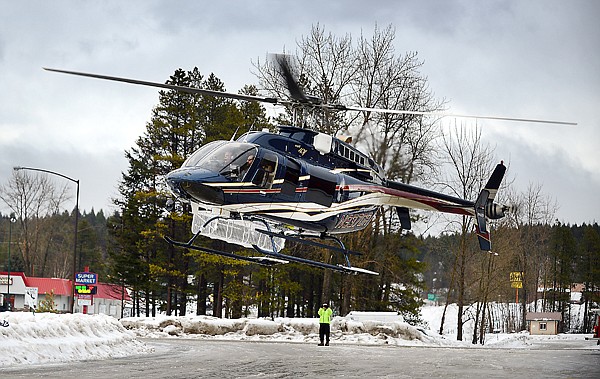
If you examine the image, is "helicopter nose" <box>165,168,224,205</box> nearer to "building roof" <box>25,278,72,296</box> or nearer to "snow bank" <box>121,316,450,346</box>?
"snow bank" <box>121,316,450,346</box>

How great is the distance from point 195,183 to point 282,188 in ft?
8.08


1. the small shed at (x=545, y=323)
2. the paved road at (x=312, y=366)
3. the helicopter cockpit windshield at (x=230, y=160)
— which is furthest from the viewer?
the small shed at (x=545, y=323)

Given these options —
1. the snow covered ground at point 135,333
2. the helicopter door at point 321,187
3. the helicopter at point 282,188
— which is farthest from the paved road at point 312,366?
the helicopter door at point 321,187

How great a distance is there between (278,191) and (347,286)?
3150 cm

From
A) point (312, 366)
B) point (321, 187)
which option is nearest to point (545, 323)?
point (321, 187)

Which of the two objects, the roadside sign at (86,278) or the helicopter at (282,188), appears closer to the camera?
the helicopter at (282,188)

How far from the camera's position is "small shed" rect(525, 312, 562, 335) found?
73688mm

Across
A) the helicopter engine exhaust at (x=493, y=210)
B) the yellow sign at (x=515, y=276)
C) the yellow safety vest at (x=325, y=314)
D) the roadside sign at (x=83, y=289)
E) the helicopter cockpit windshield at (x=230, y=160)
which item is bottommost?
→ the yellow safety vest at (x=325, y=314)

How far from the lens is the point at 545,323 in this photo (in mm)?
74438

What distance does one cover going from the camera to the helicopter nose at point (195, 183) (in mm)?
19016

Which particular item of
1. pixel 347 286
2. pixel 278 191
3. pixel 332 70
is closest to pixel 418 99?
pixel 332 70

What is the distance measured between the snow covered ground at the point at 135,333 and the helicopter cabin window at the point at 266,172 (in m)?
6.65

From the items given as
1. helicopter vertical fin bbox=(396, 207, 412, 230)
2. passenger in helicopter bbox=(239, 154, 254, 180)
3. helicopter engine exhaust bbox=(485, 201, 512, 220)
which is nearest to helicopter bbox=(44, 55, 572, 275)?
passenger in helicopter bbox=(239, 154, 254, 180)

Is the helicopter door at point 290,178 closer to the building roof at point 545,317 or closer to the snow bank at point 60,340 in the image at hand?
the snow bank at point 60,340
